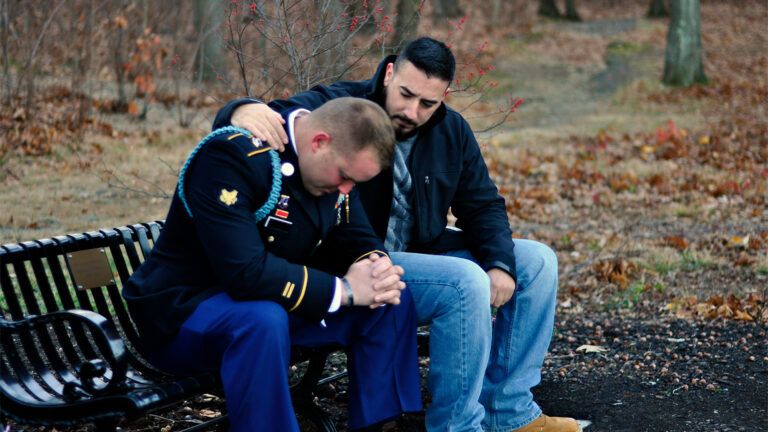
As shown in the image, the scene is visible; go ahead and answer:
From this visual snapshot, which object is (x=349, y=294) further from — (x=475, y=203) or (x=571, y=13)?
(x=571, y=13)

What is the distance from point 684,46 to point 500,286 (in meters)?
17.3

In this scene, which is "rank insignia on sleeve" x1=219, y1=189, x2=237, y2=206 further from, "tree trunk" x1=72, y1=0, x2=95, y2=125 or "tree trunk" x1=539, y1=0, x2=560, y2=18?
"tree trunk" x1=539, y1=0, x2=560, y2=18

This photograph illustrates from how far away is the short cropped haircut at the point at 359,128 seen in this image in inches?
127

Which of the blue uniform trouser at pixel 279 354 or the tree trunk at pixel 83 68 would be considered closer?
the blue uniform trouser at pixel 279 354

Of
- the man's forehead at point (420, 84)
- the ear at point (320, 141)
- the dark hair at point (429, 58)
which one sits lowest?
the ear at point (320, 141)

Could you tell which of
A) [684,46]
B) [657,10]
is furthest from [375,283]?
[657,10]

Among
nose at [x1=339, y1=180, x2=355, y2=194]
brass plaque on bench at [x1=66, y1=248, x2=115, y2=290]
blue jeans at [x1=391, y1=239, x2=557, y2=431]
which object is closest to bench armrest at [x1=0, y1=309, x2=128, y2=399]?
brass plaque on bench at [x1=66, y1=248, x2=115, y2=290]

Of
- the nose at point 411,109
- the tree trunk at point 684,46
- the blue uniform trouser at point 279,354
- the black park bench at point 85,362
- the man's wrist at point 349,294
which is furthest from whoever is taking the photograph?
the tree trunk at point 684,46

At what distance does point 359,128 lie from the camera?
3217 millimetres

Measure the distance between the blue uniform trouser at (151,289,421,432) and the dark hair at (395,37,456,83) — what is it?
0.98 meters

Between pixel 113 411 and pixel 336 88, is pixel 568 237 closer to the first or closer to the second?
pixel 336 88

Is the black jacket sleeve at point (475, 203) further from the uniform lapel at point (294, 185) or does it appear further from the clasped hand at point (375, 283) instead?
the uniform lapel at point (294, 185)

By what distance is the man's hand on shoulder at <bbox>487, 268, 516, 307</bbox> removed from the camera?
3.84m

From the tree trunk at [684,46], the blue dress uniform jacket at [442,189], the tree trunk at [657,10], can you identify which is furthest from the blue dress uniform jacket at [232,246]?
the tree trunk at [657,10]
